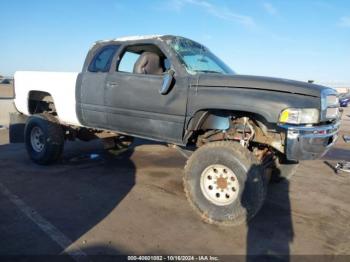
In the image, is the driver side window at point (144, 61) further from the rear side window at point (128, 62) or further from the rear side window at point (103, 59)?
the rear side window at point (103, 59)

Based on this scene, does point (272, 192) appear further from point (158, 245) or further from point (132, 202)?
point (158, 245)

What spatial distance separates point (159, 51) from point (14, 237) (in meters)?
3.24

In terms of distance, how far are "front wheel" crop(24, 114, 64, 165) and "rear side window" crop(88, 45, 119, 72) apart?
137cm

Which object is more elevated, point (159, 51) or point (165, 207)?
point (159, 51)

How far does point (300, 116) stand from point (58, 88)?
Answer: 164 inches

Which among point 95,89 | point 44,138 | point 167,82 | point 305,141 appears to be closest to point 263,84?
point 305,141

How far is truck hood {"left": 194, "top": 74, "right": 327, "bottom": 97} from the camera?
4.02 metres

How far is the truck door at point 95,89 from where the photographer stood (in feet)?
18.7

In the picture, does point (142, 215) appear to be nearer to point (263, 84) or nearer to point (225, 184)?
point (225, 184)

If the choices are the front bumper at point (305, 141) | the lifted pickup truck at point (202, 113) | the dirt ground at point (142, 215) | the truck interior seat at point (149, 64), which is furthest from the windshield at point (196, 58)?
the dirt ground at point (142, 215)

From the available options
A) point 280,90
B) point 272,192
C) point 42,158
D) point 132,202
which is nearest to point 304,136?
point 280,90

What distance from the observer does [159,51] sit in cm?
550

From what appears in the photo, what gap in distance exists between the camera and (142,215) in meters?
4.41

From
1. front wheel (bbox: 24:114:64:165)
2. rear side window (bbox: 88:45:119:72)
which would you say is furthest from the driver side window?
front wheel (bbox: 24:114:64:165)
